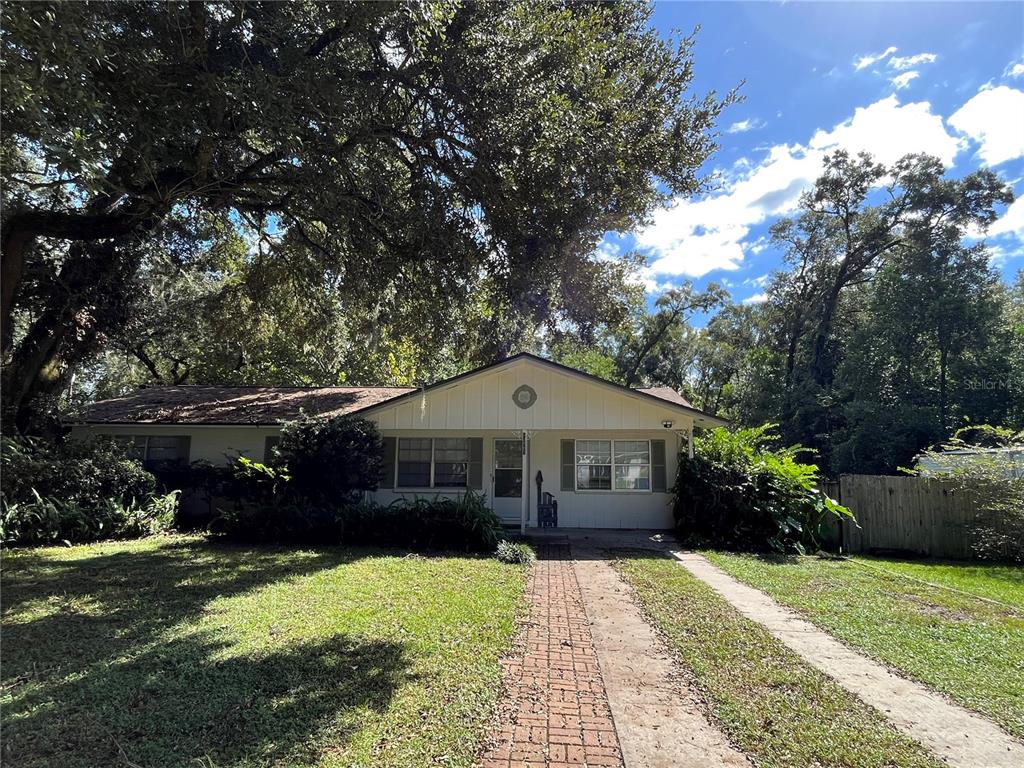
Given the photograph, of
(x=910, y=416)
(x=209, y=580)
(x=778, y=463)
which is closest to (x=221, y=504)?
(x=209, y=580)

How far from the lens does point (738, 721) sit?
3.85m

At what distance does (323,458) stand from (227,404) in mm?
5838

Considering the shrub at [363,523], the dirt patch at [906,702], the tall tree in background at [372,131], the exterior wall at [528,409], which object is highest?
the tall tree in background at [372,131]

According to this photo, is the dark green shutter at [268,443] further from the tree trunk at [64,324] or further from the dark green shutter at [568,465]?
the dark green shutter at [568,465]

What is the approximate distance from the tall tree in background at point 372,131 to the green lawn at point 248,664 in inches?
168

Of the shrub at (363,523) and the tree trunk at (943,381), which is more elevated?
the tree trunk at (943,381)

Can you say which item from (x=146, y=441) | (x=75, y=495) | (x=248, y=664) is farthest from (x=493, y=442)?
(x=248, y=664)

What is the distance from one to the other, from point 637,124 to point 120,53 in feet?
20.5

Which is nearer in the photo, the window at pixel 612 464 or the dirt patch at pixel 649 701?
the dirt patch at pixel 649 701

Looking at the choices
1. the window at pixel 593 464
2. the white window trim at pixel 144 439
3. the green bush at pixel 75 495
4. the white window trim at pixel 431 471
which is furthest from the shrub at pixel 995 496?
the white window trim at pixel 144 439

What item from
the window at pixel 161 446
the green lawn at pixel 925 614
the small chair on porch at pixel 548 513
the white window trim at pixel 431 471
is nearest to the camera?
the green lawn at pixel 925 614

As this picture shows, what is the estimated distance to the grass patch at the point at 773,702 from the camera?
3436mm

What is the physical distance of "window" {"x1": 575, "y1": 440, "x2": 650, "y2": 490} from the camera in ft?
47.8

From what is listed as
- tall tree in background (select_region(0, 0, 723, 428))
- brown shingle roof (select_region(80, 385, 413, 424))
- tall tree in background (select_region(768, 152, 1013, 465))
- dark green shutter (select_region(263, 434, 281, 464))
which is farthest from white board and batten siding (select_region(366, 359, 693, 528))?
tall tree in background (select_region(768, 152, 1013, 465))
